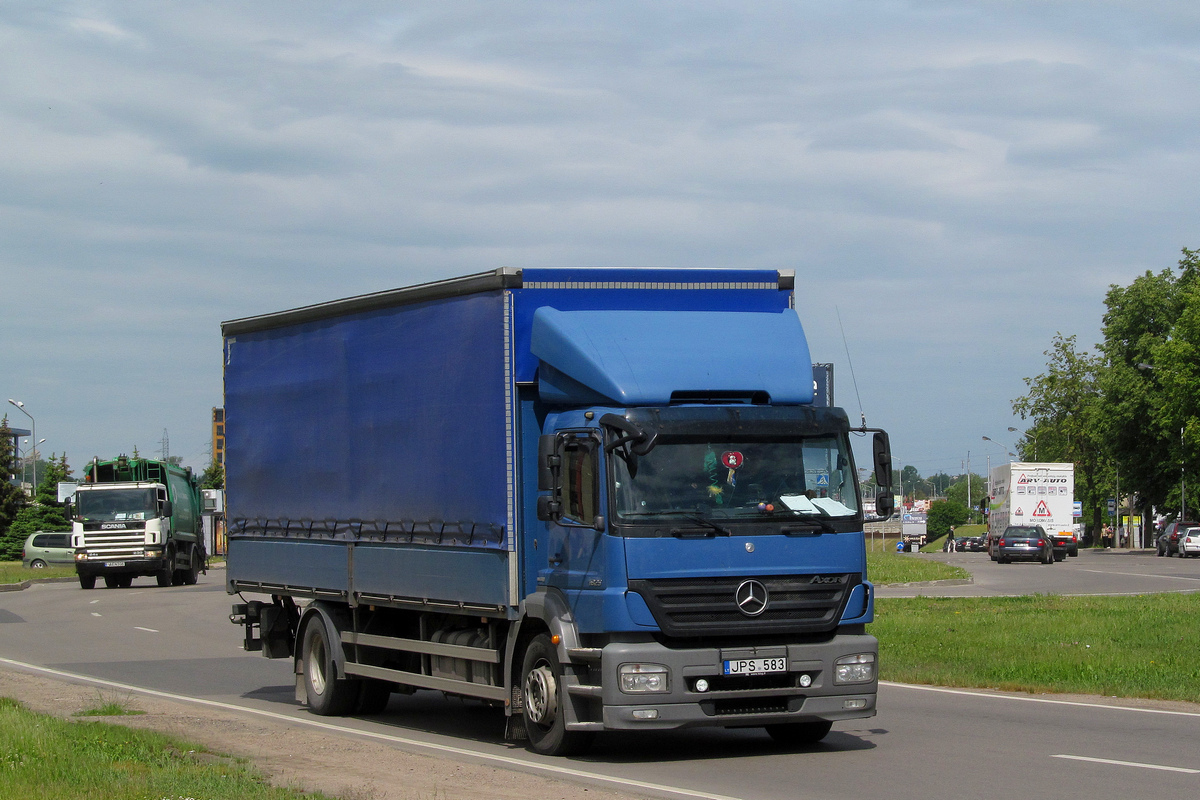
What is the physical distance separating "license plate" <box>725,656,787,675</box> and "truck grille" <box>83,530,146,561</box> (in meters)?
34.2

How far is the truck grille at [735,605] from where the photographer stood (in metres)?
10.1

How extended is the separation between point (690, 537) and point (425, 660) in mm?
3630

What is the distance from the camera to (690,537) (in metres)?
10.1

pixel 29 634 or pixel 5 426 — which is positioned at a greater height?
pixel 5 426

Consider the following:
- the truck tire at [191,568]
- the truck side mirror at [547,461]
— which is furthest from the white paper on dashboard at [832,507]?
the truck tire at [191,568]

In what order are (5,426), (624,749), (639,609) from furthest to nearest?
(5,426), (624,749), (639,609)

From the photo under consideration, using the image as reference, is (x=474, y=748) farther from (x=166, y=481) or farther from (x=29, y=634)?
(x=166, y=481)

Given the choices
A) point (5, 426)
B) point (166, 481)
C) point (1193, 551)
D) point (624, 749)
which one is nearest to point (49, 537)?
point (166, 481)

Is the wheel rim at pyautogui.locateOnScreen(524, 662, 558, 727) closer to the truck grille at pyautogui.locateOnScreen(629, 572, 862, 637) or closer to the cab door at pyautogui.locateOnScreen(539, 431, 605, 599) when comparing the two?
the cab door at pyautogui.locateOnScreen(539, 431, 605, 599)

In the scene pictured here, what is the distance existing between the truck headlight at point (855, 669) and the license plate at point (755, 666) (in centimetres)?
47

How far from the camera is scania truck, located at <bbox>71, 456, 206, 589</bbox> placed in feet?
135

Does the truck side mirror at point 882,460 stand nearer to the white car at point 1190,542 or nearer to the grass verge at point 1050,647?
the grass verge at point 1050,647

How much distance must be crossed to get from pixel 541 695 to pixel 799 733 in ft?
7.48

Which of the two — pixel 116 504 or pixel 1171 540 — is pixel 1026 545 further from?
pixel 116 504
